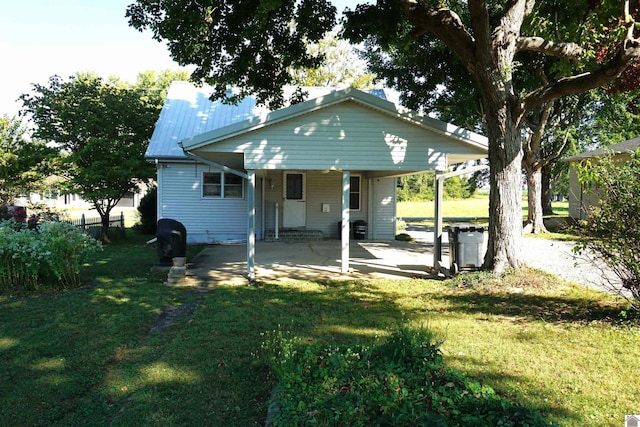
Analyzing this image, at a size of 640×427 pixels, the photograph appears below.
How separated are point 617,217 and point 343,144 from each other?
536cm

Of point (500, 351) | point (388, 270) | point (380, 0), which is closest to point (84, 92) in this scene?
point (380, 0)

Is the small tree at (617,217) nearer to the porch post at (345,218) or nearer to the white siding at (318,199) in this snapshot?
the porch post at (345,218)

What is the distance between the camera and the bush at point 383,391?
9.26 ft

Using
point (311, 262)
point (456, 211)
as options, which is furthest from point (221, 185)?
point (456, 211)

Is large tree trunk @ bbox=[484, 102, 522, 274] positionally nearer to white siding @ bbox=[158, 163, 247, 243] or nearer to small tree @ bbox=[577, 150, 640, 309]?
small tree @ bbox=[577, 150, 640, 309]

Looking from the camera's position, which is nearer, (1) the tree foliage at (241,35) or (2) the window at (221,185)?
(1) the tree foliage at (241,35)

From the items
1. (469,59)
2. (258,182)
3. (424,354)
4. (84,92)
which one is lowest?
(424,354)

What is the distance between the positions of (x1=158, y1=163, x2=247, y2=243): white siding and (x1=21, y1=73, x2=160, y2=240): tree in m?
0.82

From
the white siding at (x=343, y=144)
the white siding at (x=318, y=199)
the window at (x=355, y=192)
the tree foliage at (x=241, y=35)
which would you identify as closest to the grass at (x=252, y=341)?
the white siding at (x=343, y=144)

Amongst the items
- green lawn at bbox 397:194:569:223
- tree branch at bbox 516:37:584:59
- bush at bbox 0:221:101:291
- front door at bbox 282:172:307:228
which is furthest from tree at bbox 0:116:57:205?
green lawn at bbox 397:194:569:223

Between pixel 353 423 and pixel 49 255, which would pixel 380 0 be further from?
pixel 353 423

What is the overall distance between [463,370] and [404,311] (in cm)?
235

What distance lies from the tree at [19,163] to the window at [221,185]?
484 cm

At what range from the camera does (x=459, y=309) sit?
675cm
